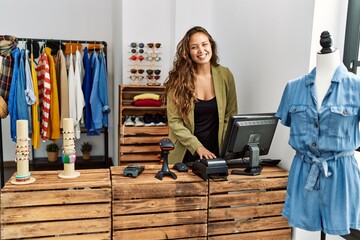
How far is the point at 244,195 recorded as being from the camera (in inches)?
74.8

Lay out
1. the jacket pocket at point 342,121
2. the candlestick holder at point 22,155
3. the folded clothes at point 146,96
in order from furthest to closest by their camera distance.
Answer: the folded clothes at point 146,96
the candlestick holder at point 22,155
the jacket pocket at point 342,121

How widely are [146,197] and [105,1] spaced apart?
376 centimetres

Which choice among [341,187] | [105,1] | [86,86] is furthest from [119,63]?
[341,187]

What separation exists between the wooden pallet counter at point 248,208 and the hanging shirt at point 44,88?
254 cm

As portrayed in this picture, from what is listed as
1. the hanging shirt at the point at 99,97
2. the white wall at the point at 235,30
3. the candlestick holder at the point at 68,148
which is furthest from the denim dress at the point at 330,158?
the hanging shirt at the point at 99,97

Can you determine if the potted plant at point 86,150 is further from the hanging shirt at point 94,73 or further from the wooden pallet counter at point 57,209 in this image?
the wooden pallet counter at point 57,209

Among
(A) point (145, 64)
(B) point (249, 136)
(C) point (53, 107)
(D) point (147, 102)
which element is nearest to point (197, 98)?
(B) point (249, 136)

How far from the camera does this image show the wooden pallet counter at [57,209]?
5.23 ft

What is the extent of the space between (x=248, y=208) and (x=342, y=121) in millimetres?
757

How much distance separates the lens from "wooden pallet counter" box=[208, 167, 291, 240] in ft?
6.12

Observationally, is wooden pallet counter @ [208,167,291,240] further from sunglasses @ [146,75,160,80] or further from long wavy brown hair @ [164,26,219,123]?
sunglasses @ [146,75,160,80]

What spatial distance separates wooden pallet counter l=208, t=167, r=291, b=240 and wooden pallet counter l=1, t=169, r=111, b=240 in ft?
1.94

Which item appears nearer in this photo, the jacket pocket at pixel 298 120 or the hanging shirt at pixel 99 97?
the jacket pocket at pixel 298 120

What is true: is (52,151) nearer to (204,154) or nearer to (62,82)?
(62,82)
